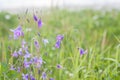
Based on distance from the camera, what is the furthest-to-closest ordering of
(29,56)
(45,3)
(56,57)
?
(45,3) → (56,57) → (29,56)

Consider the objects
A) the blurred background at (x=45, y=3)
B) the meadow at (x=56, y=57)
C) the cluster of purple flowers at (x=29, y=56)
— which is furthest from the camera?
the blurred background at (x=45, y=3)

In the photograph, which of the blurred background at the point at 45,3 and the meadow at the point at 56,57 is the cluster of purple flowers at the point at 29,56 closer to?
the meadow at the point at 56,57

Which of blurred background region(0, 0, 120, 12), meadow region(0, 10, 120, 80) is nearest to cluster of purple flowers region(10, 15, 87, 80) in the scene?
meadow region(0, 10, 120, 80)

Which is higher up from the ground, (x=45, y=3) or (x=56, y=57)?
(x=56, y=57)

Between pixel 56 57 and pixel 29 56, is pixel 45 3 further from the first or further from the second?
pixel 29 56

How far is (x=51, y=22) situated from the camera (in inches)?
197

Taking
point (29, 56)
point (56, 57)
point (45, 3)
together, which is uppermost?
point (29, 56)

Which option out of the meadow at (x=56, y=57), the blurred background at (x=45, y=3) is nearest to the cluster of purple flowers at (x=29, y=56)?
the meadow at (x=56, y=57)

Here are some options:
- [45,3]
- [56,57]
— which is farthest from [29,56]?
[45,3]

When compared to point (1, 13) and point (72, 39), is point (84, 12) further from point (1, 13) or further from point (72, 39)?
point (72, 39)

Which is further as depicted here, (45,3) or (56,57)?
(45,3)

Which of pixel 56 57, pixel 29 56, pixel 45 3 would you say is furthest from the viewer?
pixel 45 3

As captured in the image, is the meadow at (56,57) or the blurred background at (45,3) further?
the blurred background at (45,3)

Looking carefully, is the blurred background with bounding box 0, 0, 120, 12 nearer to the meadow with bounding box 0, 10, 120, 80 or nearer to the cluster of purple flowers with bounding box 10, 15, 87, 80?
the meadow with bounding box 0, 10, 120, 80
